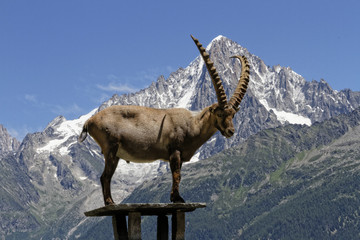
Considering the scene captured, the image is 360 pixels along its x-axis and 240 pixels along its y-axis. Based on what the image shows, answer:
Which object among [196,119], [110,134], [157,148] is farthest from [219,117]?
[110,134]

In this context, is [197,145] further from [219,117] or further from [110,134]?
[110,134]

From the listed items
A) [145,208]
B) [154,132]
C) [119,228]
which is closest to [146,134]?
[154,132]

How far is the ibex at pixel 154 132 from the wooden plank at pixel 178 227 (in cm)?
50

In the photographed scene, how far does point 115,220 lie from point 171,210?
3.75 feet

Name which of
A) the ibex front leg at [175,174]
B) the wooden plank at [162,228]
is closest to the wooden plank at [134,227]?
the ibex front leg at [175,174]

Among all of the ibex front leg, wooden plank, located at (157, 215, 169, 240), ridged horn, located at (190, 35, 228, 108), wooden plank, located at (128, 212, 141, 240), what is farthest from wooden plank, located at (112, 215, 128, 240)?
ridged horn, located at (190, 35, 228, 108)

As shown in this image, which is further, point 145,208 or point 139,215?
point 139,215

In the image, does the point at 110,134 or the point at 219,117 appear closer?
the point at 110,134

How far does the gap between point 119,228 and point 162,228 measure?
45.2 inches

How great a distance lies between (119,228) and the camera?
1358cm

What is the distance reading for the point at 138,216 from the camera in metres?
13.2

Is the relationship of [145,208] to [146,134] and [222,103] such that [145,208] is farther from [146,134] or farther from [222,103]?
[222,103]

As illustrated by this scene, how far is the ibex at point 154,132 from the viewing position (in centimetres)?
1340

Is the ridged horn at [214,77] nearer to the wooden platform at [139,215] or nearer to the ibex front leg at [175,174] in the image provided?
the ibex front leg at [175,174]
